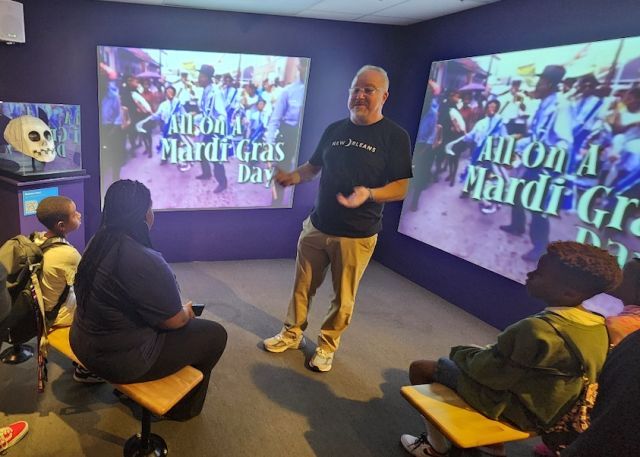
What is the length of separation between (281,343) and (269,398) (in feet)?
1.42

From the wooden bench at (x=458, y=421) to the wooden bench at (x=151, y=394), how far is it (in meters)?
0.78

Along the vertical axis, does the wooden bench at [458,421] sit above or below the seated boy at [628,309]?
below

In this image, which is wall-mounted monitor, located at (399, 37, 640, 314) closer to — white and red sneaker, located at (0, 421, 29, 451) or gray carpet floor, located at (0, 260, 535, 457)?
gray carpet floor, located at (0, 260, 535, 457)


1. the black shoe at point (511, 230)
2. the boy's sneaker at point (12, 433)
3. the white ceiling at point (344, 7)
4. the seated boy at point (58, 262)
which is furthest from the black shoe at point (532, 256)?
the boy's sneaker at point (12, 433)

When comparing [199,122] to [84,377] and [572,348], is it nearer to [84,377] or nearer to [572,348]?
[84,377]

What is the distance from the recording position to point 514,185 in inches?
109

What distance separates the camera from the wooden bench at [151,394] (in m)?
1.40

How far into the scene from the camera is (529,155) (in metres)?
2.67

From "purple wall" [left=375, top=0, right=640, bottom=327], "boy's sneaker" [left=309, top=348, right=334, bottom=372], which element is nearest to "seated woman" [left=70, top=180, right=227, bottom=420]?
"boy's sneaker" [left=309, top=348, right=334, bottom=372]

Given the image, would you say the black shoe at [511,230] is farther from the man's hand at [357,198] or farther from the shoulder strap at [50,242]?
the shoulder strap at [50,242]

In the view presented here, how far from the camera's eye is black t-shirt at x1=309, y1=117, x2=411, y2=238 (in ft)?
6.84

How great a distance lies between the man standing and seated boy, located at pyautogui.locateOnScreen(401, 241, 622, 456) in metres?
0.88

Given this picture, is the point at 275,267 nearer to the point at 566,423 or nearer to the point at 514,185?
the point at 514,185

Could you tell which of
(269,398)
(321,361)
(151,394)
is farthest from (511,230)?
(151,394)
